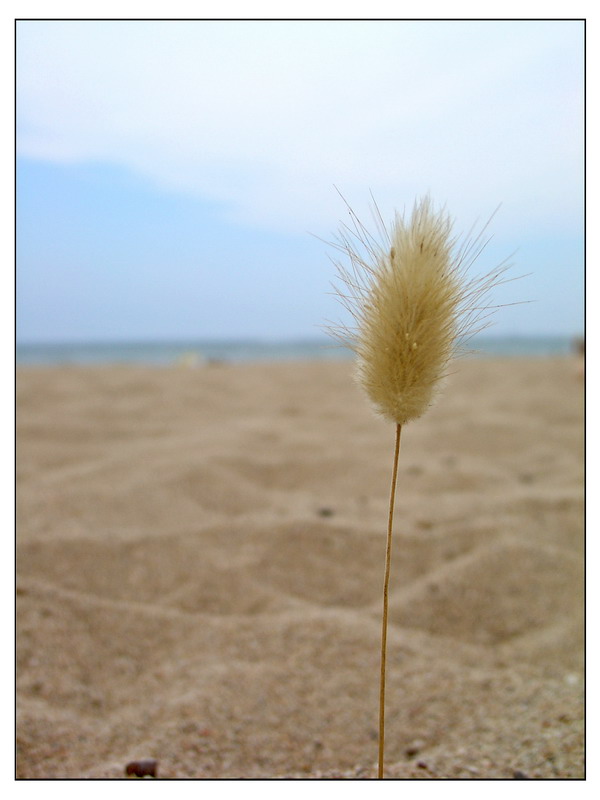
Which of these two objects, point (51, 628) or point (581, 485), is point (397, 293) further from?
point (581, 485)

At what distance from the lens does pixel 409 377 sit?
89cm

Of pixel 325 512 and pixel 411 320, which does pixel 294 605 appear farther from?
pixel 411 320

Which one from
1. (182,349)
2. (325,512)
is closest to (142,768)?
(325,512)

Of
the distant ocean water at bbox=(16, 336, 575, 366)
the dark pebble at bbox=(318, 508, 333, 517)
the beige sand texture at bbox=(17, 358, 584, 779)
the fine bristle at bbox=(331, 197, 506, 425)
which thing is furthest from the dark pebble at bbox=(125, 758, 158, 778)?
the distant ocean water at bbox=(16, 336, 575, 366)

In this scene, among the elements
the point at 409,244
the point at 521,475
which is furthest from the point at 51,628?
the point at 521,475

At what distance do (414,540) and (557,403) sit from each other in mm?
2963

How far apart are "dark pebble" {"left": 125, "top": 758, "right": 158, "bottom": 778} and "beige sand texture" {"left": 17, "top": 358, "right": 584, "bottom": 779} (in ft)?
0.13

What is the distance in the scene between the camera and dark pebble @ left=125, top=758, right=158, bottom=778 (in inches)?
58.2

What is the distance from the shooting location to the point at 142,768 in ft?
4.88

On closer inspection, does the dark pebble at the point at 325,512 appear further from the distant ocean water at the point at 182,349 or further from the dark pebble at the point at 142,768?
the distant ocean water at the point at 182,349

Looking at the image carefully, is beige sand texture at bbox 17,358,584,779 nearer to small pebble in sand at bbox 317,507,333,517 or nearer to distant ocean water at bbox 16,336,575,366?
small pebble in sand at bbox 317,507,333,517

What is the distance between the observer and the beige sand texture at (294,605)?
1.67 metres

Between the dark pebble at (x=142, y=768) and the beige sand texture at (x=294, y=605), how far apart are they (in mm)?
40

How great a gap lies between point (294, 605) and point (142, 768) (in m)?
0.92
